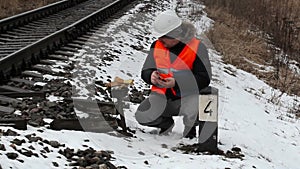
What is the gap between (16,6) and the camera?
1291 cm

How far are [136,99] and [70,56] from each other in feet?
5.87

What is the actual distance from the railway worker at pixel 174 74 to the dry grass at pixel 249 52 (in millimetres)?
5050

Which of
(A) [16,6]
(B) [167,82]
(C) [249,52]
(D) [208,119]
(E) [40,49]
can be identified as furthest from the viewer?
(A) [16,6]

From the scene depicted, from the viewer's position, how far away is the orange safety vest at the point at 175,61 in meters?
5.00

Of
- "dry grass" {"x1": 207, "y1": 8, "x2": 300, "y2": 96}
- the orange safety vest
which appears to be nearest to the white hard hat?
the orange safety vest

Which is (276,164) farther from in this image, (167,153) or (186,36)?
(186,36)

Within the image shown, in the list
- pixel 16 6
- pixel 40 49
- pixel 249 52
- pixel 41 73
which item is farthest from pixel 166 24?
pixel 16 6

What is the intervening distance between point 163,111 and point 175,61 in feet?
1.88

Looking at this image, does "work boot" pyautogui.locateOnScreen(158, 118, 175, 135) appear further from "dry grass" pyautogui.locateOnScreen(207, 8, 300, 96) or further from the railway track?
"dry grass" pyautogui.locateOnScreen(207, 8, 300, 96)

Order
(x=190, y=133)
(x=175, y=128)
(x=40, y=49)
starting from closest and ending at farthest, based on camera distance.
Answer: (x=190, y=133)
(x=175, y=128)
(x=40, y=49)

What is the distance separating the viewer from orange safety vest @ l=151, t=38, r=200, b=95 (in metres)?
5.00

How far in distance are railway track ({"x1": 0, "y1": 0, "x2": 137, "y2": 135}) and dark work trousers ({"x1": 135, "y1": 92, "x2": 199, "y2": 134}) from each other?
338 millimetres

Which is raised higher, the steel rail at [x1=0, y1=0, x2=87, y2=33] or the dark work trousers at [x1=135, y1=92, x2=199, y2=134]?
the steel rail at [x1=0, y1=0, x2=87, y2=33]

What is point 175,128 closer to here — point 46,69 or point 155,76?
point 155,76
